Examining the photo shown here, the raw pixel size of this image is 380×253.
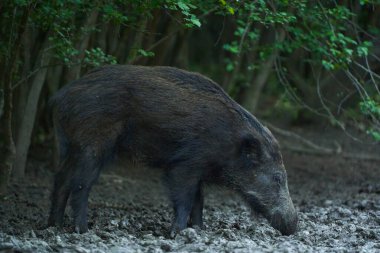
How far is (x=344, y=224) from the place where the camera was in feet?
22.7

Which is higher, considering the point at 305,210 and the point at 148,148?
the point at 148,148

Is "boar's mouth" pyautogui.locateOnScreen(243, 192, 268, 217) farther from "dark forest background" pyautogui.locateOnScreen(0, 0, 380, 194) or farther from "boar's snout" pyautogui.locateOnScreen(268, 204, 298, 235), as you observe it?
"dark forest background" pyautogui.locateOnScreen(0, 0, 380, 194)

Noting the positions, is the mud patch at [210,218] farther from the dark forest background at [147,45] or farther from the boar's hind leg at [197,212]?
the dark forest background at [147,45]

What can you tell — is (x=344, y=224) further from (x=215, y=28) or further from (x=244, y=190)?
(x=215, y=28)

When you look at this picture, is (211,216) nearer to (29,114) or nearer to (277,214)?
(277,214)

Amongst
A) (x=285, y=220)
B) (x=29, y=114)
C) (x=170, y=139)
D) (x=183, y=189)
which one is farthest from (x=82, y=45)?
(x=285, y=220)

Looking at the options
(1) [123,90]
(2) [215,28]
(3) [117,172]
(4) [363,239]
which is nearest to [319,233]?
→ (4) [363,239]

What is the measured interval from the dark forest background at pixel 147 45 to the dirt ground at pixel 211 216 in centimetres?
74

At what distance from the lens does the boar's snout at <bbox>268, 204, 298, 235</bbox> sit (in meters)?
6.64

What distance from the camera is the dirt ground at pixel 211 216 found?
533 cm

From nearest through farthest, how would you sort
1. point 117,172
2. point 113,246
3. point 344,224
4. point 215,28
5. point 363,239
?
point 113,246 < point 363,239 < point 344,224 < point 117,172 < point 215,28

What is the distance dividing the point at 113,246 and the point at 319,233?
2.01 m

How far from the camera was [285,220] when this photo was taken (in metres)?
6.73

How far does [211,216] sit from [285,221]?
1088 millimetres
